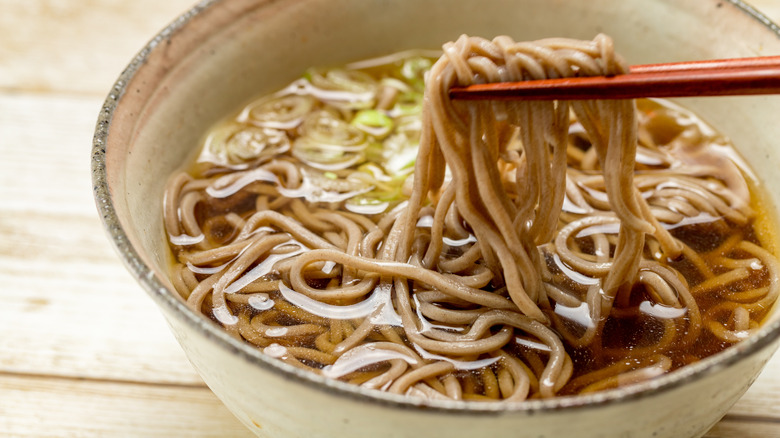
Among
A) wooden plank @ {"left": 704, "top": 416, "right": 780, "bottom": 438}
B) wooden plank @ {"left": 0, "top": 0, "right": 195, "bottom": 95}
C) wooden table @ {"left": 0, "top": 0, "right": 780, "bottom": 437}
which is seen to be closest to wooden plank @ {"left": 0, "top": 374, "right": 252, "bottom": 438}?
wooden table @ {"left": 0, "top": 0, "right": 780, "bottom": 437}

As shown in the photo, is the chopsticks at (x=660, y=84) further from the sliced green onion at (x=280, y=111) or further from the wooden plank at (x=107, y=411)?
the wooden plank at (x=107, y=411)

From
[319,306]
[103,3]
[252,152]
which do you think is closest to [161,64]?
[252,152]

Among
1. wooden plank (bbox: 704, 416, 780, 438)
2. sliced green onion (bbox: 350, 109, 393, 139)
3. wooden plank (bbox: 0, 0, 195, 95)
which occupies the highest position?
wooden plank (bbox: 0, 0, 195, 95)

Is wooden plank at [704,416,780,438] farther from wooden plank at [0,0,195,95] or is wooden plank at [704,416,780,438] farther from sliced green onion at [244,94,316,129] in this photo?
wooden plank at [0,0,195,95]

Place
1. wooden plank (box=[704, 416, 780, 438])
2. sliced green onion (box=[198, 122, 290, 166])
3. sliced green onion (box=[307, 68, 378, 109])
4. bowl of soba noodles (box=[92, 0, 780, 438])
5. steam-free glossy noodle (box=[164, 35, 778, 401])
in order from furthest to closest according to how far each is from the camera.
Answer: sliced green onion (box=[307, 68, 378, 109]) < sliced green onion (box=[198, 122, 290, 166]) < wooden plank (box=[704, 416, 780, 438]) < steam-free glossy noodle (box=[164, 35, 778, 401]) < bowl of soba noodles (box=[92, 0, 780, 438])

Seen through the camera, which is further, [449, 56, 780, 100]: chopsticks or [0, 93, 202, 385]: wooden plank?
[0, 93, 202, 385]: wooden plank

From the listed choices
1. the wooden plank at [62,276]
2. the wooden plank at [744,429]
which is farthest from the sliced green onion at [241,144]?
the wooden plank at [744,429]

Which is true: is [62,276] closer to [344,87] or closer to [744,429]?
[344,87]
